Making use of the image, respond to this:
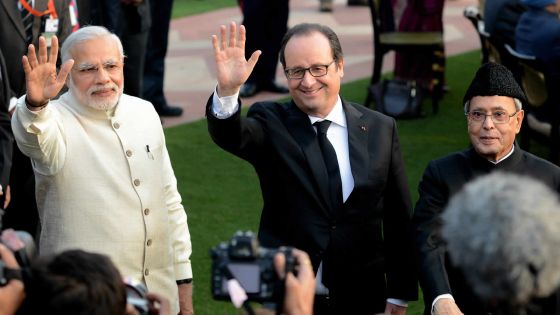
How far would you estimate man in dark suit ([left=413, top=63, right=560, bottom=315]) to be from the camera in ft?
15.1

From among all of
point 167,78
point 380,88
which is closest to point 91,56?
point 380,88

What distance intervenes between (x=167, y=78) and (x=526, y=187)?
33.5ft

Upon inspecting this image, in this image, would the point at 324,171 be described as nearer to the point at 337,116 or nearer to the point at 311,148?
the point at 311,148

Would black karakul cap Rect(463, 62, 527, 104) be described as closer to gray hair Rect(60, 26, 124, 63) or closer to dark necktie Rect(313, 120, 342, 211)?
dark necktie Rect(313, 120, 342, 211)

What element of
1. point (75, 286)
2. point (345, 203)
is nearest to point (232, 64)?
point (345, 203)

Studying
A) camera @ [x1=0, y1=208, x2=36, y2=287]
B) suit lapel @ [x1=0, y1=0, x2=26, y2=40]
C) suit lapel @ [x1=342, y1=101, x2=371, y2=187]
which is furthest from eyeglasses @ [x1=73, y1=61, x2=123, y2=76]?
suit lapel @ [x1=0, y1=0, x2=26, y2=40]

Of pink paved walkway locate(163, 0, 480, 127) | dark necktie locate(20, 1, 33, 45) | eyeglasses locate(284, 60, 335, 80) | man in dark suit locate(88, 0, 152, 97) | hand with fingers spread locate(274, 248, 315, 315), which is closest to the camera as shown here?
hand with fingers spread locate(274, 248, 315, 315)

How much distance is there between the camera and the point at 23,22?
23.6 ft

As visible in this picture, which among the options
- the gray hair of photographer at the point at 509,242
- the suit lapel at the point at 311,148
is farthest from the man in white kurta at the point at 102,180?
the gray hair of photographer at the point at 509,242

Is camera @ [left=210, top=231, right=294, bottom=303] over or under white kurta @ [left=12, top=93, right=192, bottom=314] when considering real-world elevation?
over

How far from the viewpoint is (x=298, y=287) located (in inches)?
129

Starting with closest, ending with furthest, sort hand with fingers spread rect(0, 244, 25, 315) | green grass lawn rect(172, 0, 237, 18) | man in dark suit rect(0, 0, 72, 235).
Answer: hand with fingers spread rect(0, 244, 25, 315) → man in dark suit rect(0, 0, 72, 235) → green grass lawn rect(172, 0, 237, 18)

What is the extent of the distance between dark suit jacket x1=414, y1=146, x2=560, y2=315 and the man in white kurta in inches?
41.7

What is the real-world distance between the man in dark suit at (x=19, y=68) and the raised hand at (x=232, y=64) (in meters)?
2.42
